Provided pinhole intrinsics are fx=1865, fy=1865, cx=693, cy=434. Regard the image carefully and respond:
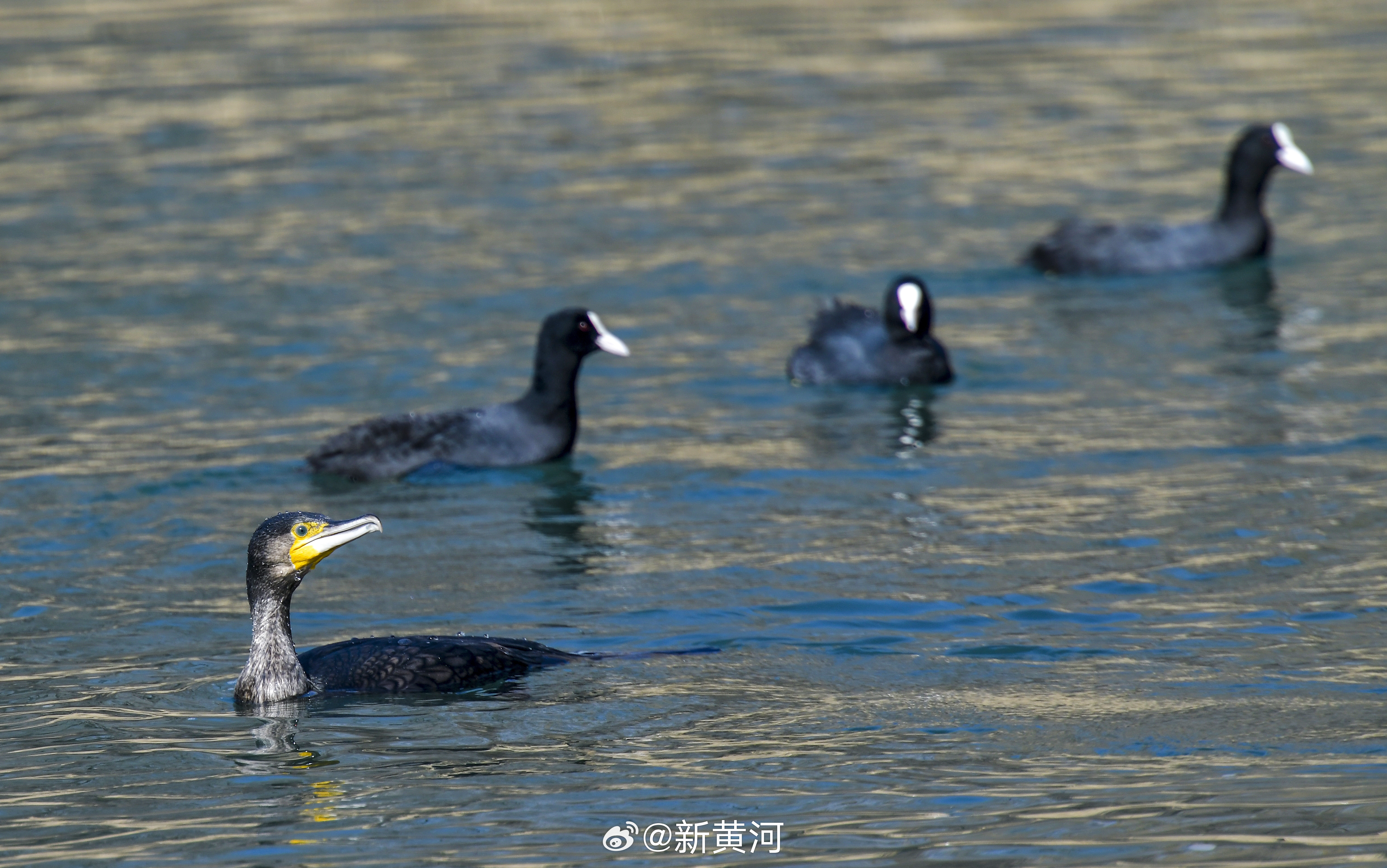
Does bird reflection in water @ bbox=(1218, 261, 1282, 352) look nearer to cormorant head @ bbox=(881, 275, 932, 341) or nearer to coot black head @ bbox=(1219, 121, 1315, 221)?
coot black head @ bbox=(1219, 121, 1315, 221)

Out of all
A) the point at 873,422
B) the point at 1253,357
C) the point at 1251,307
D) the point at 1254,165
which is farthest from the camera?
the point at 1254,165

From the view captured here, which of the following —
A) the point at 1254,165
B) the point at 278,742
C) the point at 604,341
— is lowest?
the point at 278,742

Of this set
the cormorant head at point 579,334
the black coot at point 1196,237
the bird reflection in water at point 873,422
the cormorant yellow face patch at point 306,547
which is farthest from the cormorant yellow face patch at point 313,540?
the black coot at point 1196,237

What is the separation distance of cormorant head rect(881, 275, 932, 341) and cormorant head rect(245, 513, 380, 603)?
731cm

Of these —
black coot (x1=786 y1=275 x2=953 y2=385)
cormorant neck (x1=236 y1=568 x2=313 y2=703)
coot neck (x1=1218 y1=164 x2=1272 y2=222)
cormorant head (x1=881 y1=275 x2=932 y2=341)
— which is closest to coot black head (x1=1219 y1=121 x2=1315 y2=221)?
coot neck (x1=1218 y1=164 x2=1272 y2=222)

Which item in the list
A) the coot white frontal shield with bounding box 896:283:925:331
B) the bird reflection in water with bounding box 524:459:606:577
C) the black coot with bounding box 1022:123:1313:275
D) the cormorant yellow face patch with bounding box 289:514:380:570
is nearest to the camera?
the cormorant yellow face patch with bounding box 289:514:380:570

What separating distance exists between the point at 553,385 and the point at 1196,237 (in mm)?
8425

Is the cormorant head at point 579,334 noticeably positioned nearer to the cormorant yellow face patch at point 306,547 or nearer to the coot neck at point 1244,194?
the cormorant yellow face patch at point 306,547

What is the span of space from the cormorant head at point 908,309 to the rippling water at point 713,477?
633mm

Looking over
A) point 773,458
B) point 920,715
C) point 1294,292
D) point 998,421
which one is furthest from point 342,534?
point 1294,292

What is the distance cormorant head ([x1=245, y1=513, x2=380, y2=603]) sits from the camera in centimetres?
894

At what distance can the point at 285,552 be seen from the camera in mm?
8953

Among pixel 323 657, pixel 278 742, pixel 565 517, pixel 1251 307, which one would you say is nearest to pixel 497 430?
pixel 565 517

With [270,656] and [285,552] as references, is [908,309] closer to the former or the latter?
[285,552]
